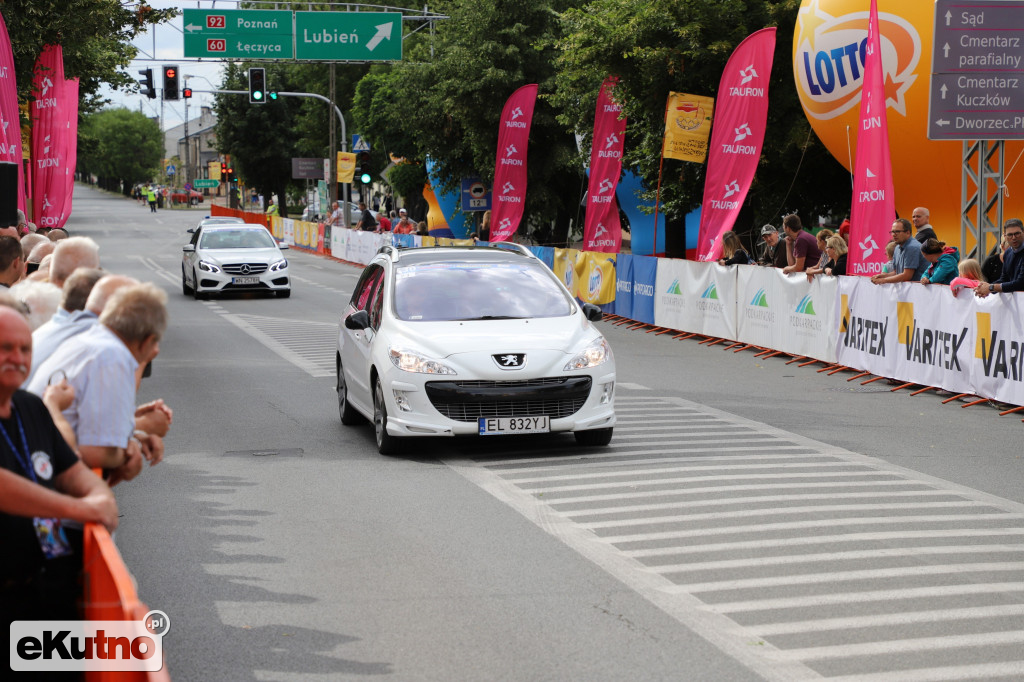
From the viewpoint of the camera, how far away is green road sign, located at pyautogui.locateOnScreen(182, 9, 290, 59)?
4309 cm

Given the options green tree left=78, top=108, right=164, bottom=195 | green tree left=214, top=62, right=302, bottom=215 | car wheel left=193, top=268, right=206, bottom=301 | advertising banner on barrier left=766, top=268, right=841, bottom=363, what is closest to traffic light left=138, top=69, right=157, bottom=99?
car wheel left=193, top=268, right=206, bottom=301

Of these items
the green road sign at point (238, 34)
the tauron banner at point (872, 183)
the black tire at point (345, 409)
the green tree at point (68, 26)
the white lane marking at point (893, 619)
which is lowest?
the black tire at point (345, 409)

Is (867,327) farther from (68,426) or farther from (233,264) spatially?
(233,264)

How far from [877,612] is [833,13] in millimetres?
16856

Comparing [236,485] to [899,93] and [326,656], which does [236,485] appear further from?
[899,93]

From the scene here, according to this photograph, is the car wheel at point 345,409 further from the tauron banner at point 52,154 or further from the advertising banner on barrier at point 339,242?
the advertising banner on barrier at point 339,242

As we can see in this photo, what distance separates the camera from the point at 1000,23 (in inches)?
646

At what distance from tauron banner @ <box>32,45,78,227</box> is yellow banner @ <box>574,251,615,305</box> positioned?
1013cm

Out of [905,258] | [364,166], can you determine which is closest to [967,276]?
[905,258]

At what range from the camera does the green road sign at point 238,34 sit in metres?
43.1

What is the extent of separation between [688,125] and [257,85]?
22760 millimetres

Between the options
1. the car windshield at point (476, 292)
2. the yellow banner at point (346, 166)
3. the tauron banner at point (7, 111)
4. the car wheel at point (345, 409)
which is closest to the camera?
the car windshield at point (476, 292)

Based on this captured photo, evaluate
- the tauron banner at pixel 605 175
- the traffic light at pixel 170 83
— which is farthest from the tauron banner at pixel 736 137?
the traffic light at pixel 170 83

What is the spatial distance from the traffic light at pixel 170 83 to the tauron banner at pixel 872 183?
96.7 ft
